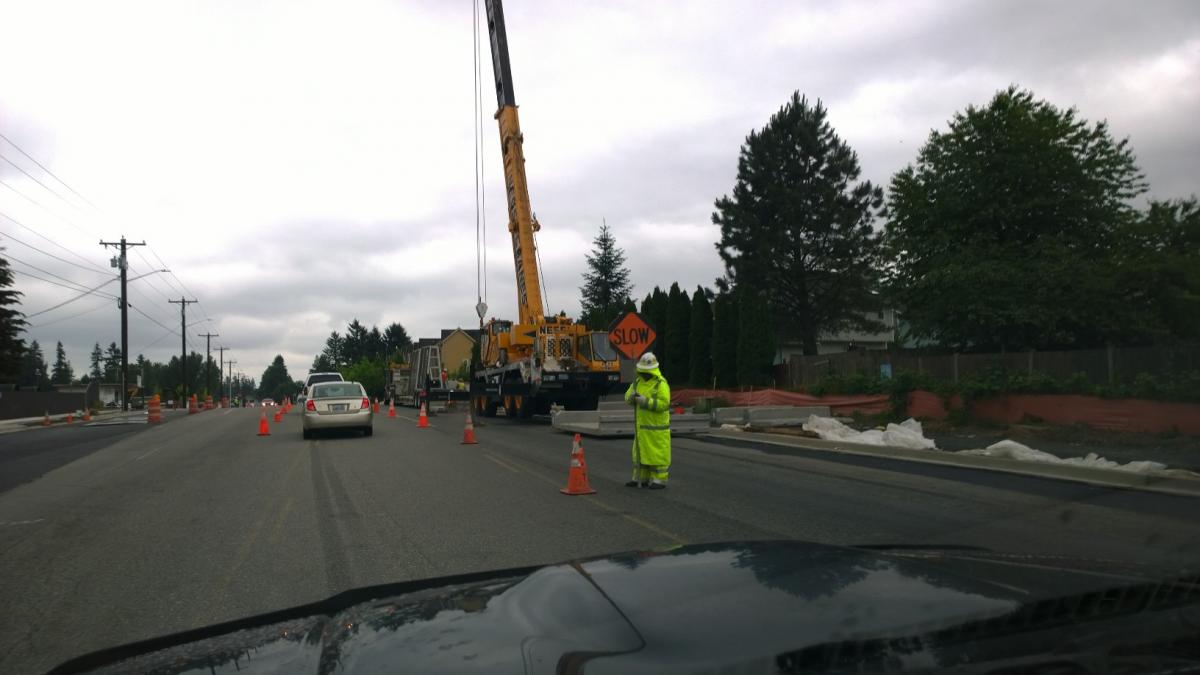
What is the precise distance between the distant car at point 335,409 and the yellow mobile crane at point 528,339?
5.57m

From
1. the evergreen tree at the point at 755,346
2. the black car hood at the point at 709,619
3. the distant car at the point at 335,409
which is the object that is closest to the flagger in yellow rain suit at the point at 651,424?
the black car hood at the point at 709,619

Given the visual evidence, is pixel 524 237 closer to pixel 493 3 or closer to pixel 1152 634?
pixel 493 3

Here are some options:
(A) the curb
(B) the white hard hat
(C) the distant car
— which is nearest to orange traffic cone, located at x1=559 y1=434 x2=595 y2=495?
(B) the white hard hat

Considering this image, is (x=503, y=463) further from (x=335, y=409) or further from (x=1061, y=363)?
(x=1061, y=363)

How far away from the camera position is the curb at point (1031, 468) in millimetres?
10648

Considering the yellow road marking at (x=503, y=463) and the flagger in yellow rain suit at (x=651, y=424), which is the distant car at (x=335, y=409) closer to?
the yellow road marking at (x=503, y=463)

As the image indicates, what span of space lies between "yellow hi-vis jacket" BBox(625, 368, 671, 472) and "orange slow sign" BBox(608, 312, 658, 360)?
300 inches

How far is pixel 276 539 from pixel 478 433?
49.4 ft

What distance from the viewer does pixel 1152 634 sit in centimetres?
208

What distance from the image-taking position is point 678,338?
4619cm

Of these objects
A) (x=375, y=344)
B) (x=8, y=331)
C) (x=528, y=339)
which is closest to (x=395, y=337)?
(x=375, y=344)

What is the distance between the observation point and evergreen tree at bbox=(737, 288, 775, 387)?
3944 cm

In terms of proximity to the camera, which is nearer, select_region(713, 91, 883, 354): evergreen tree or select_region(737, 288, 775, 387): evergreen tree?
select_region(737, 288, 775, 387): evergreen tree

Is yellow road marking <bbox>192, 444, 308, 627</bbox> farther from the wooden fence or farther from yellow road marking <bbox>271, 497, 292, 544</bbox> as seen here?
the wooden fence
